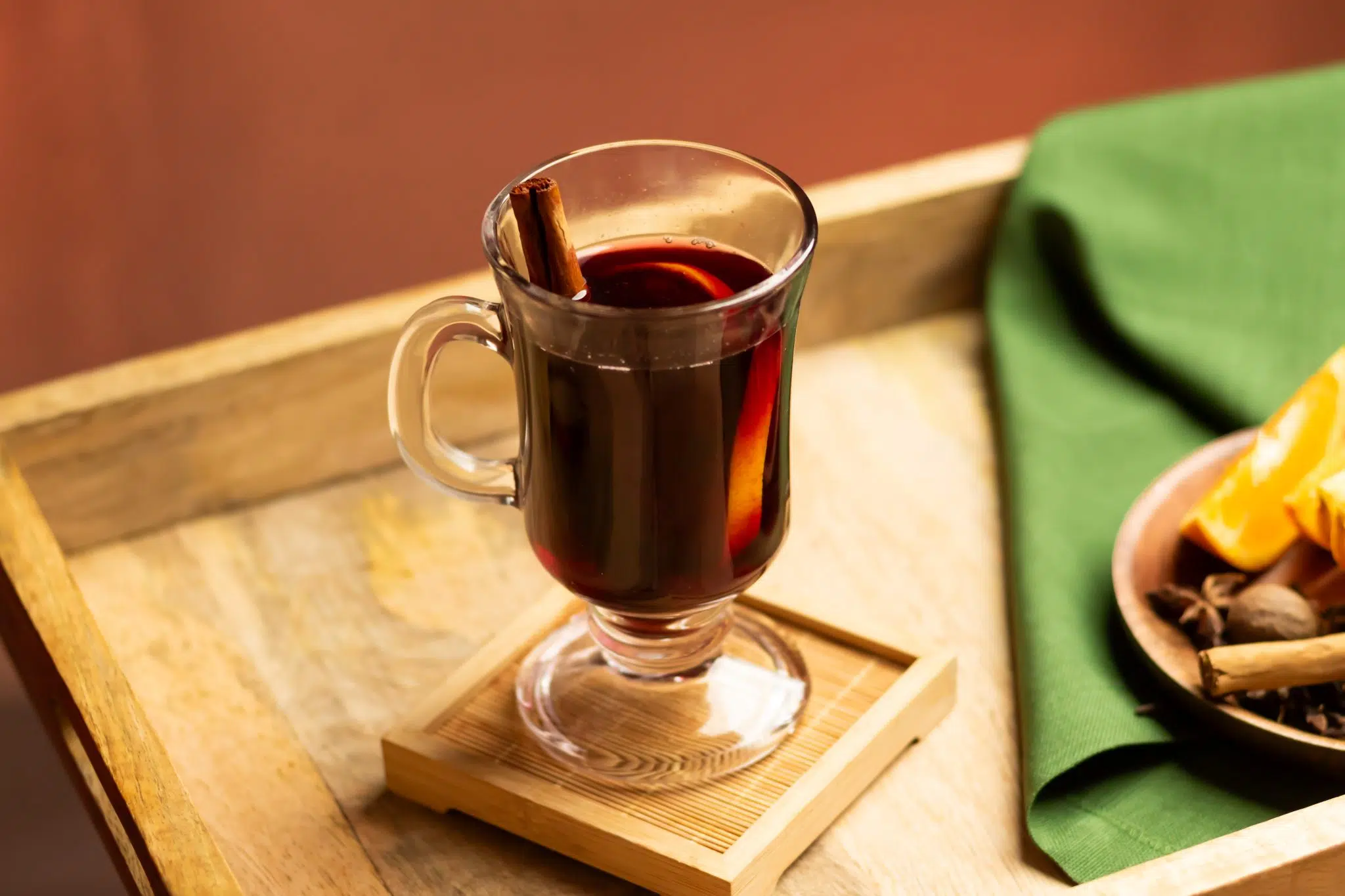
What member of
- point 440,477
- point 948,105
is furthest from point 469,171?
point 440,477

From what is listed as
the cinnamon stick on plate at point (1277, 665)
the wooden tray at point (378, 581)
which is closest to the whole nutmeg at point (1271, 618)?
the cinnamon stick on plate at point (1277, 665)

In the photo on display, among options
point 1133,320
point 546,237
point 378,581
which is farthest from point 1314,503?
point 378,581

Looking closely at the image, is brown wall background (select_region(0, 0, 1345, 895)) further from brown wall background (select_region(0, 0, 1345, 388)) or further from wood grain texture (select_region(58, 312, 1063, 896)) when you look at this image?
wood grain texture (select_region(58, 312, 1063, 896))

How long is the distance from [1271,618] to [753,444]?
11.3 inches

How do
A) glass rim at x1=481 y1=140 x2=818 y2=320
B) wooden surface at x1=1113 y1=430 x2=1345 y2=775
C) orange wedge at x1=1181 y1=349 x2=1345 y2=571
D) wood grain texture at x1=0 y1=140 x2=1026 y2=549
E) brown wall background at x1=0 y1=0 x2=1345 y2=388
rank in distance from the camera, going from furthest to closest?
brown wall background at x1=0 y1=0 x2=1345 y2=388 < wood grain texture at x1=0 y1=140 x2=1026 y2=549 < orange wedge at x1=1181 y1=349 x2=1345 y2=571 < wooden surface at x1=1113 y1=430 x2=1345 y2=775 < glass rim at x1=481 y1=140 x2=818 y2=320

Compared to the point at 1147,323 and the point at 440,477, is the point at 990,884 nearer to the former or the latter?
the point at 440,477

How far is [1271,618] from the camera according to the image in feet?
2.61

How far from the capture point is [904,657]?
0.84 meters

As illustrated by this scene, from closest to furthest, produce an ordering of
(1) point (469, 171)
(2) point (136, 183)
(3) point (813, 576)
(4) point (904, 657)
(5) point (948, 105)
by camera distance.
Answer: (4) point (904, 657) < (3) point (813, 576) < (2) point (136, 183) < (1) point (469, 171) < (5) point (948, 105)

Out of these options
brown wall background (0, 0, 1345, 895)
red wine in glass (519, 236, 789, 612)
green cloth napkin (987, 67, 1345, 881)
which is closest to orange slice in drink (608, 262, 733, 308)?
red wine in glass (519, 236, 789, 612)

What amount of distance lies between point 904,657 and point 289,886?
1.08ft

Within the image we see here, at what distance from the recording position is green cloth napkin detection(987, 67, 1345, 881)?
869 mm

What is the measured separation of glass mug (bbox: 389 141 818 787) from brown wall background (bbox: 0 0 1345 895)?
987 mm

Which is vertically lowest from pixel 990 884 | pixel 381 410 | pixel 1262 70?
pixel 1262 70
